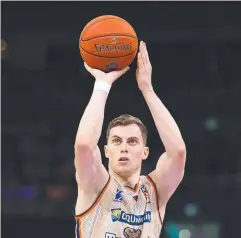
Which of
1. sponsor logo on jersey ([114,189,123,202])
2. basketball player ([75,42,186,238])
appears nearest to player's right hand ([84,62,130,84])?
basketball player ([75,42,186,238])

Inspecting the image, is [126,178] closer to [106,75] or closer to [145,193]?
[145,193]

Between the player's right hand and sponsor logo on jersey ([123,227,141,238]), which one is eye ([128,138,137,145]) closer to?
the player's right hand

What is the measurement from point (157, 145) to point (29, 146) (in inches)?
94.1

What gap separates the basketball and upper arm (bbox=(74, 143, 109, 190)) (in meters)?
0.59

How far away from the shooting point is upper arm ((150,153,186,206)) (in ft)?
13.1

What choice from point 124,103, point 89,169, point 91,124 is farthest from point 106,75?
point 124,103

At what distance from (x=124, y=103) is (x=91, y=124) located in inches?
321

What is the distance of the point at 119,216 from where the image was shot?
3881mm

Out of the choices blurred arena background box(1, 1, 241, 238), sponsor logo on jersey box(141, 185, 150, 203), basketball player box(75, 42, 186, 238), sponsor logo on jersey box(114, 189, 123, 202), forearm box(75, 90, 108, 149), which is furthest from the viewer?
blurred arena background box(1, 1, 241, 238)

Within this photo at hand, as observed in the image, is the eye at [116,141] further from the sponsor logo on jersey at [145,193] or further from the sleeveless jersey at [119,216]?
the sponsor logo on jersey at [145,193]

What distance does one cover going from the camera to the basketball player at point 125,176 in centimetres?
378

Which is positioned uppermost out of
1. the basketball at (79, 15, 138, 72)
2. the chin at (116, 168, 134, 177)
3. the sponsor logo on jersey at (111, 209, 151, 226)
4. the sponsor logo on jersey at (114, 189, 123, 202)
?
the basketball at (79, 15, 138, 72)

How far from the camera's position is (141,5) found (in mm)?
12609

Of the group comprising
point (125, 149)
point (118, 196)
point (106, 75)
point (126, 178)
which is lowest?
point (118, 196)
